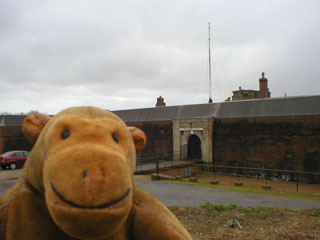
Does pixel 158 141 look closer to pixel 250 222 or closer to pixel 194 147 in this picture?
pixel 194 147

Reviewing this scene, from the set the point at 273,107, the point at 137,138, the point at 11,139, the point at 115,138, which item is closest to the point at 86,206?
the point at 115,138

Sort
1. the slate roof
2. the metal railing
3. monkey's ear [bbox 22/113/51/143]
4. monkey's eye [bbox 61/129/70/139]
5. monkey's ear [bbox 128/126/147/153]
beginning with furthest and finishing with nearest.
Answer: the slate roof < the metal railing < monkey's ear [bbox 128/126/147/153] < monkey's ear [bbox 22/113/51/143] < monkey's eye [bbox 61/129/70/139]

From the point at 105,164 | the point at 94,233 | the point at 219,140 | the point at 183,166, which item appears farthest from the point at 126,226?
the point at 219,140

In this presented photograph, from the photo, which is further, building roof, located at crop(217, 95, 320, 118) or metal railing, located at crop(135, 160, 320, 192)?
building roof, located at crop(217, 95, 320, 118)

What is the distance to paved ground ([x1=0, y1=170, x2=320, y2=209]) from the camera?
350 inches

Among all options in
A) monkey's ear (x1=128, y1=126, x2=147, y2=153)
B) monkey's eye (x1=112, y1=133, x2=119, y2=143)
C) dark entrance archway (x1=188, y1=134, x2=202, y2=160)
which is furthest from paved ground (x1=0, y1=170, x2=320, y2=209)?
dark entrance archway (x1=188, y1=134, x2=202, y2=160)

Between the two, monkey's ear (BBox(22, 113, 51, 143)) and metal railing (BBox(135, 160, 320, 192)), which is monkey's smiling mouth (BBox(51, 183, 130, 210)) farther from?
metal railing (BBox(135, 160, 320, 192))

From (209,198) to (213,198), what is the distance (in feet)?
0.45

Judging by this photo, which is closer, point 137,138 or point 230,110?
point 137,138

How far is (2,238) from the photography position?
2396mm

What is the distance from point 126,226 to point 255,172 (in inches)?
658

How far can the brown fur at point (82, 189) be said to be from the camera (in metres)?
1.67

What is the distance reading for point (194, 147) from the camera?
836 inches

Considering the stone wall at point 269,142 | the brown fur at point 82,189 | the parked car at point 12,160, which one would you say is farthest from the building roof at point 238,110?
the brown fur at point 82,189
